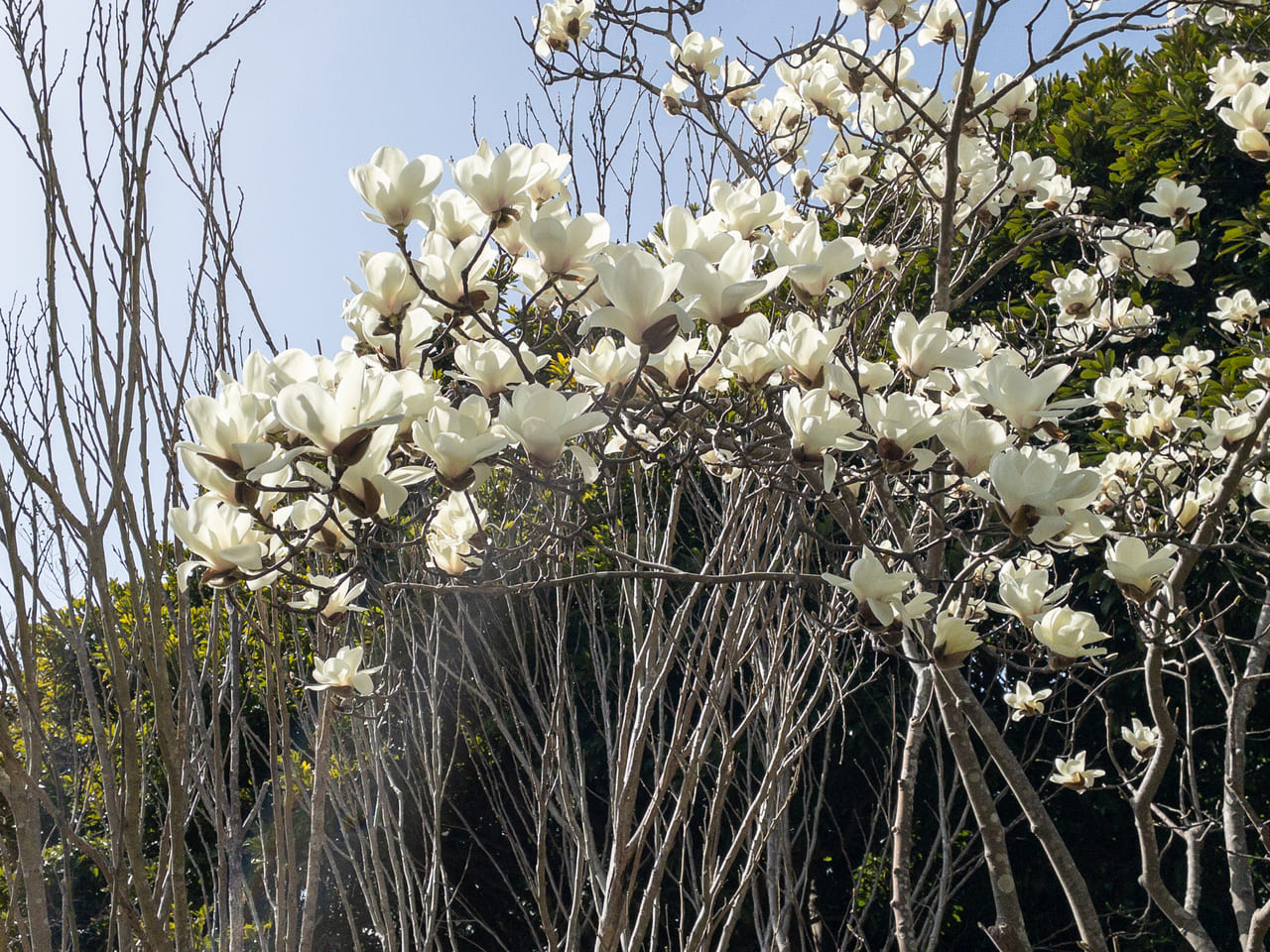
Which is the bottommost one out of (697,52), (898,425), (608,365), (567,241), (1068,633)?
(1068,633)

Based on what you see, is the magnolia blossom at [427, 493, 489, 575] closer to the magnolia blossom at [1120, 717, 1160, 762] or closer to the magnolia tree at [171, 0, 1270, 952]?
the magnolia tree at [171, 0, 1270, 952]

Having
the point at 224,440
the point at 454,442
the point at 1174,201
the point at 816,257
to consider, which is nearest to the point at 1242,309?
the point at 1174,201

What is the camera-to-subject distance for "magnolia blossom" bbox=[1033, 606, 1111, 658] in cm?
103

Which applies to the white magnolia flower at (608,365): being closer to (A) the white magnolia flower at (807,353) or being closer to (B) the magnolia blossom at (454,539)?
(A) the white magnolia flower at (807,353)

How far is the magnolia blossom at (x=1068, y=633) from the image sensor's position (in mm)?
1030

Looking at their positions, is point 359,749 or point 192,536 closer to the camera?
point 192,536

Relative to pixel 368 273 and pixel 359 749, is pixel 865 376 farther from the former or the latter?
pixel 359 749

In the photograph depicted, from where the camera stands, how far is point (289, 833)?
1391 mm

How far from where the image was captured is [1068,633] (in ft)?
3.42

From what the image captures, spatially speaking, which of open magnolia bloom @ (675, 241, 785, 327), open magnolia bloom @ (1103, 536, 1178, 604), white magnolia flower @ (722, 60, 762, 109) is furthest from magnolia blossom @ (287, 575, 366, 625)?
white magnolia flower @ (722, 60, 762, 109)

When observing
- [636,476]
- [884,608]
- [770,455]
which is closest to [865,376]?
[770,455]

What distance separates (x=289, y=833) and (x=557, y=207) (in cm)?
98

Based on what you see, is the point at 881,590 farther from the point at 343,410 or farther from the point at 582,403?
the point at 343,410

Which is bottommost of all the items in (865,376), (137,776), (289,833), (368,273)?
(289,833)
